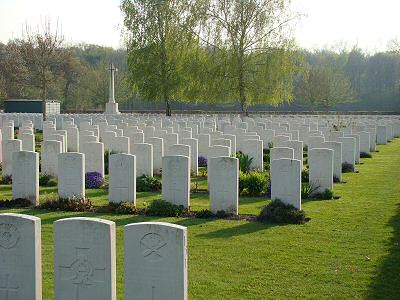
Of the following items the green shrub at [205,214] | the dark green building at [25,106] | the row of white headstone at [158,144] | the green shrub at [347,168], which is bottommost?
the green shrub at [205,214]

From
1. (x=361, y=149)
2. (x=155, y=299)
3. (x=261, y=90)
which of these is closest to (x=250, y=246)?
(x=155, y=299)

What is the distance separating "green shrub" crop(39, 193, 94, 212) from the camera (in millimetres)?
11109

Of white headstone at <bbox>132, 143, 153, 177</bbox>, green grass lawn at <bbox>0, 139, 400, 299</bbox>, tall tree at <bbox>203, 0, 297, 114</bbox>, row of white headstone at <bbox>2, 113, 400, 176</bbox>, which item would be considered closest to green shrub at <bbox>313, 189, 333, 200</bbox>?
green grass lawn at <bbox>0, 139, 400, 299</bbox>

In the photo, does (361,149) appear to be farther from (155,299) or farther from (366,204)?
(155,299)

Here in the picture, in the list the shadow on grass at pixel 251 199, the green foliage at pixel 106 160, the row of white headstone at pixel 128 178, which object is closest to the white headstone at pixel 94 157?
the green foliage at pixel 106 160

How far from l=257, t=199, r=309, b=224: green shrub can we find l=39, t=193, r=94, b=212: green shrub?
3.27 metres

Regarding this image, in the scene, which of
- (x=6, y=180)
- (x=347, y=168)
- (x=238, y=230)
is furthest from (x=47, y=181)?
(x=347, y=168)

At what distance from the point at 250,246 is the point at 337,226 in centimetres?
202

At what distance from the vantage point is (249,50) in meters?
34.4

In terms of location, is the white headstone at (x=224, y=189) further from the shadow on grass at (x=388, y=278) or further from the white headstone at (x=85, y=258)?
the white headstone at (x=85, y=258)

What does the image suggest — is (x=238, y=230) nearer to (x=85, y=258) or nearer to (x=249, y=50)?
(x=85, y=258)

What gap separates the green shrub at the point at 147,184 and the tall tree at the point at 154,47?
23828 mm

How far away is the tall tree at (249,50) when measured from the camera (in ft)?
110

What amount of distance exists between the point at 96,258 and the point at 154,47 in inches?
1376
